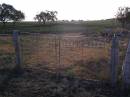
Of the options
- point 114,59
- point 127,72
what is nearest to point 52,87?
point 114,59

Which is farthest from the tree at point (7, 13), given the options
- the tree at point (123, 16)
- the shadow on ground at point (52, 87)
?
the shadow on ground at point (52, 87)

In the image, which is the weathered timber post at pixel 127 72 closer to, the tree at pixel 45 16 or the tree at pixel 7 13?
the tree at pixel 7 13

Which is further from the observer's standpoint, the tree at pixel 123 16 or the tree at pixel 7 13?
the tree at pixel 7 13

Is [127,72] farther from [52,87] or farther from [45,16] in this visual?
[45,16]

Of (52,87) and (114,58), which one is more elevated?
(114,58)

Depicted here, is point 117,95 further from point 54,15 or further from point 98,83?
point 54,15

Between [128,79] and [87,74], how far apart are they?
2017 mm

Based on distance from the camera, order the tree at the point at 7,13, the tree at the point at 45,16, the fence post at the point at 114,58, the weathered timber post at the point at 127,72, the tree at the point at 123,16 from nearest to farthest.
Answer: the weathered timber post at the point at 127,72 < the fence post at the point at 114,58 < the tree at the point at 123,16 < the tree at the point at 7,13 < the tree at the point at 45,16

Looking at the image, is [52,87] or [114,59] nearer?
[114,59]

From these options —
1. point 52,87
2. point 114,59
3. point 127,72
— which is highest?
point 114,59

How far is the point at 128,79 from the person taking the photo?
22.1ft

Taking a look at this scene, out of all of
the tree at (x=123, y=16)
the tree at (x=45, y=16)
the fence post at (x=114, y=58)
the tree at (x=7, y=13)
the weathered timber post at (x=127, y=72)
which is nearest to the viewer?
the weathered timber post at (x=127, y=72)

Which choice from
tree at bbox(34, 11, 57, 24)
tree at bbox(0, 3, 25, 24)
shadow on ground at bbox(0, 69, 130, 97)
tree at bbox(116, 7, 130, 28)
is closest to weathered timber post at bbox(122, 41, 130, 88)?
shadow on ground at bbox(0, 69, 130, 97)

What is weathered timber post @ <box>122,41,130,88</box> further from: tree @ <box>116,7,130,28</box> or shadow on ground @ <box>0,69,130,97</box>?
tree @ <box>116,7,130,28</box>
